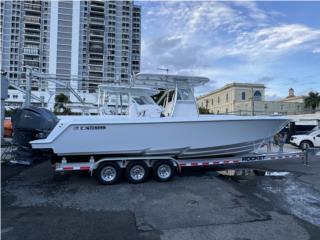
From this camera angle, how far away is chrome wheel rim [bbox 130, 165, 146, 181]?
808cm

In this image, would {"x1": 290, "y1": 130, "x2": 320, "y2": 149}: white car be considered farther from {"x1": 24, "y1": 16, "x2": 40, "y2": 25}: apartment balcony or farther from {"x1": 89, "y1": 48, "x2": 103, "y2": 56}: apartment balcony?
{"x1": 24, "y1": 16, "x2": 40, "y2": 25}: apartment balcony

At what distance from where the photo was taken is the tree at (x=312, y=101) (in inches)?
3014

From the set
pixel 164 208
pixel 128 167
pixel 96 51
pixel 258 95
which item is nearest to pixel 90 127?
pixel 128 167

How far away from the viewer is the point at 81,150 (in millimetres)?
7824

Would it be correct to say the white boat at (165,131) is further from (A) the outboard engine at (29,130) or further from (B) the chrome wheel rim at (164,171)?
(A) the outboard engine at (29,130)

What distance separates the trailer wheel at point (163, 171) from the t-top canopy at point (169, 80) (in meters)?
2.68

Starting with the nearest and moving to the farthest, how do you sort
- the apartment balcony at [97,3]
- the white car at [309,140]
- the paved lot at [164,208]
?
the paved lot at [164,208] < the white car at [309,140] < the apartment balcony at [97,3]

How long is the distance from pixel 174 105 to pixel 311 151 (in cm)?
566

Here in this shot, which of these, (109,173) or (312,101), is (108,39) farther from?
(109,173)

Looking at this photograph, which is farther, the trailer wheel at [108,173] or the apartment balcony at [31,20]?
the apartment balcony at [31,20]

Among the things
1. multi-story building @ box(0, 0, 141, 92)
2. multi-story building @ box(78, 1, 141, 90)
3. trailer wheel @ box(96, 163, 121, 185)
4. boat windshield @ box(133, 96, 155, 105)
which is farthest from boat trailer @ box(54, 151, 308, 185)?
multi-story building @ box(78, 1, 141, 90)

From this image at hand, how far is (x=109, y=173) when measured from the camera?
7969 millimetres

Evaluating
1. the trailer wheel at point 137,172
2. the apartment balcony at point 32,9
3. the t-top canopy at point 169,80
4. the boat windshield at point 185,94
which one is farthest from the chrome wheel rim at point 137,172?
the apartment balcony at point 32,9

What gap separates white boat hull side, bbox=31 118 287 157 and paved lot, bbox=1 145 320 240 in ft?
3.01
